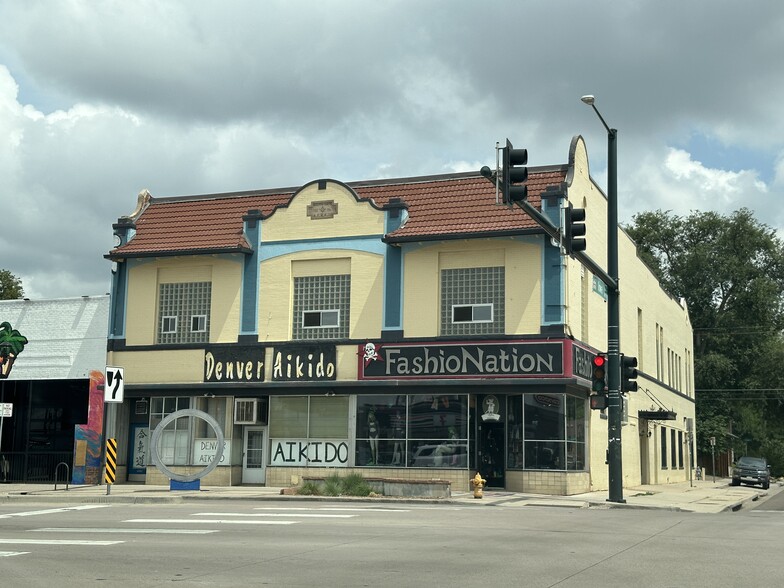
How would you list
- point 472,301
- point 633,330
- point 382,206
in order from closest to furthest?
point 472,301 → point 382,206 → point 633,330

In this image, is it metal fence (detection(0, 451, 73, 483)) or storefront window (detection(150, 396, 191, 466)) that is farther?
metal fence (detection(0, 451, 73, 483))

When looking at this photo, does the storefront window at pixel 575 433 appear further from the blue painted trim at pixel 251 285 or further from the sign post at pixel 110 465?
the sign post at pixel 110 465

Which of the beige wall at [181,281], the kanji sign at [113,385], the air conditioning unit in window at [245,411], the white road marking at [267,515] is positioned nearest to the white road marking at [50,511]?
the white road marking at [267,515]

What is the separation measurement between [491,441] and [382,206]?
835cm

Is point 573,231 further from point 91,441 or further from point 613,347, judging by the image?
point 91,441

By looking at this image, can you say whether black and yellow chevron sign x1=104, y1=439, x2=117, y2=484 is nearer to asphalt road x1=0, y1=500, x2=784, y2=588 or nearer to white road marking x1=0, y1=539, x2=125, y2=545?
asphalt road x1=0, y1=500, x2=784, y2=588

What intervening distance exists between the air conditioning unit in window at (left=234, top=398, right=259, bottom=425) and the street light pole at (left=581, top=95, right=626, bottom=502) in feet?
40.2

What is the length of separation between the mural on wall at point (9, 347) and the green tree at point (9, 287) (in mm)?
24660

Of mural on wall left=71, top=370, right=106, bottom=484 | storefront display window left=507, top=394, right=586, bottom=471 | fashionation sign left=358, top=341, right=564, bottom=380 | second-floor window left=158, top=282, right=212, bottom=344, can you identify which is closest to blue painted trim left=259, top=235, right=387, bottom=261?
second-floor window left=158, top=282, right=212, bottom=344

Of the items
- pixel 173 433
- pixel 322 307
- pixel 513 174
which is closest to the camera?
pixel 513 174

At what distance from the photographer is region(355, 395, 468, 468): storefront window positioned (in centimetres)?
3023

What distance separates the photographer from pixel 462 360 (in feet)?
98.5

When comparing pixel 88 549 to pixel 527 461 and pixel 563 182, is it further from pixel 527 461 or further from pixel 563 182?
pixel 563 182

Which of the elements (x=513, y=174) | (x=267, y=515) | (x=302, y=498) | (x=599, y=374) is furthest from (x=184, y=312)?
(x=513, y=174)
